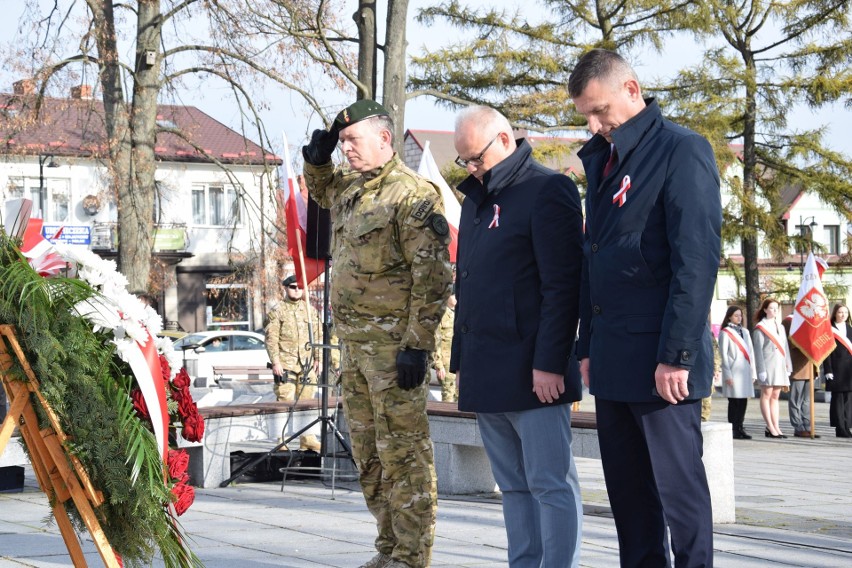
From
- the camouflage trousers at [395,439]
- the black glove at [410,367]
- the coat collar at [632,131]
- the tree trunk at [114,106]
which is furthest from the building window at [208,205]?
the coat collar at [632,131]

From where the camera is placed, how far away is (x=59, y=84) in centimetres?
1809

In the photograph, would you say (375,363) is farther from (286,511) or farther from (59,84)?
(59,84)

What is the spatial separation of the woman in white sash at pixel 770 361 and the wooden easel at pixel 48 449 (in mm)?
12642

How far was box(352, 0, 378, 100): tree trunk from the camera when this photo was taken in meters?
14.1

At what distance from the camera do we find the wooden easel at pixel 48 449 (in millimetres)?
4016

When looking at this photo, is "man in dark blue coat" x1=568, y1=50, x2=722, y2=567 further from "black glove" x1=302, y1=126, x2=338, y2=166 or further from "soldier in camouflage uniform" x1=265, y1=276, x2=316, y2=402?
"soldier in camouflage uniform" x1=265, y1=276, x2=316, y2=402

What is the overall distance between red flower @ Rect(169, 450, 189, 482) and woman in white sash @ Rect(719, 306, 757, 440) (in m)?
11.8

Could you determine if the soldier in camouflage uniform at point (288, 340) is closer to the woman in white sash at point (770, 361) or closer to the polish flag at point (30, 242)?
the woman in white sash at point (770, 361)

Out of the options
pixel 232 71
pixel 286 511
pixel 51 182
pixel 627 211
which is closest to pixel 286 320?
pixel 286 511

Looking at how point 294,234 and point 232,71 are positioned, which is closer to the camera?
point 294,234

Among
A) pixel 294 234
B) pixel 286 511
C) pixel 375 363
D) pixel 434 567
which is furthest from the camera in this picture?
pixel 294 234

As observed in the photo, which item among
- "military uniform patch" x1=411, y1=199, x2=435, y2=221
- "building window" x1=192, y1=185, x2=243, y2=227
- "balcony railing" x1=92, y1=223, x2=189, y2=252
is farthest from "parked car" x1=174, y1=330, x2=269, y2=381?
"military uniform patch" x1=411, y1=199, x2=435, y2=221

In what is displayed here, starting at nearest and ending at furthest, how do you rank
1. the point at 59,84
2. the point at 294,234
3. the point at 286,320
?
the point at 294,234 → the point at 286,320 → the point at 59,84

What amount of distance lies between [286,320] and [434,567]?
7578 mm
